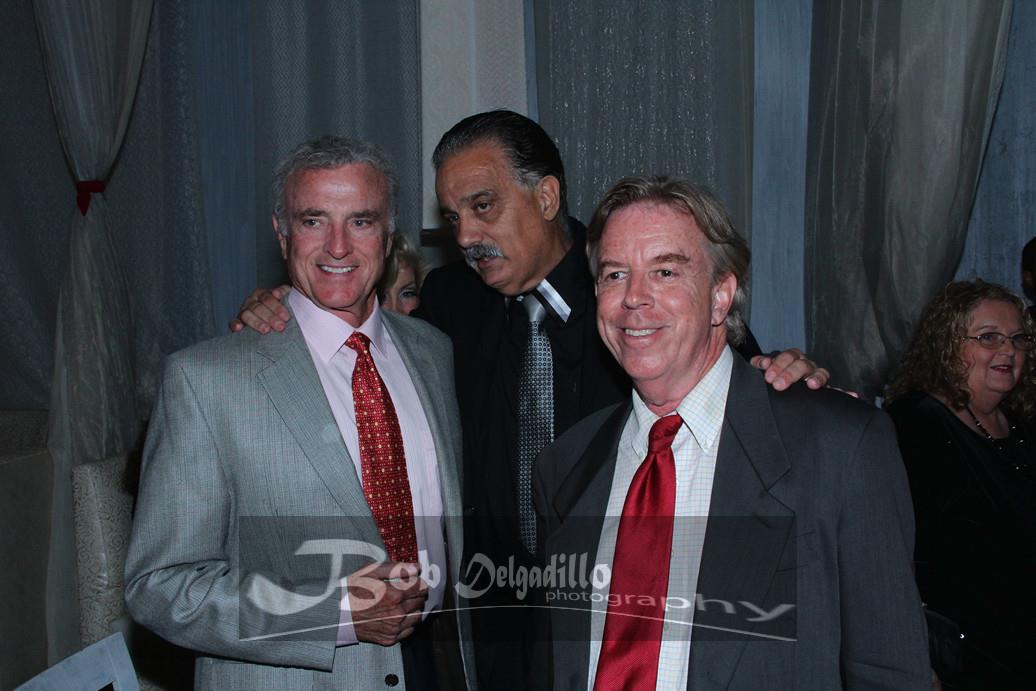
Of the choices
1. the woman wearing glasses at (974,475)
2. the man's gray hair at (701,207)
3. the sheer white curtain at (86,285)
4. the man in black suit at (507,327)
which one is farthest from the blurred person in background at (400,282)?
the woman wearing glasses at (974,475)

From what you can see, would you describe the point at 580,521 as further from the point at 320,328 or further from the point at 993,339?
the point at 993,339

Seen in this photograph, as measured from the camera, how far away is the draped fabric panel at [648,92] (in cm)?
361

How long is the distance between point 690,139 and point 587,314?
160 centimetres

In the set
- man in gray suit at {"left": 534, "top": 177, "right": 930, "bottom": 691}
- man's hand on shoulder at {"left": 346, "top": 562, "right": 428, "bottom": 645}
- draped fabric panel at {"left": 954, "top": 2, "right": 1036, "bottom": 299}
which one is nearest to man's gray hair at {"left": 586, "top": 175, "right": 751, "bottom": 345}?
man in gray suit at {"left": 534, "top": 177, "right": 930, "bottom": 691}

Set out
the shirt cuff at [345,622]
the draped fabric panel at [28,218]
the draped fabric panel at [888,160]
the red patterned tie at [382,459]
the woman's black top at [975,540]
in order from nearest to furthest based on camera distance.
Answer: the shirt cuff at [345,622] → the red patterned tie at [382,459] → the woman's black top at [975,540] → the draped fabric panel at [888,160] → the draped fabric panel at [28,218]

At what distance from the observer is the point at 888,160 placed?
3.31m

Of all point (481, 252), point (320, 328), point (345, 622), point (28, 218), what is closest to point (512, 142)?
point (481, 252)

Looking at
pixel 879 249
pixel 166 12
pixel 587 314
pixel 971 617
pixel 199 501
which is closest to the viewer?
pixel 199 501

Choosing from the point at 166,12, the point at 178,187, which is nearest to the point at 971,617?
the point at 178,187

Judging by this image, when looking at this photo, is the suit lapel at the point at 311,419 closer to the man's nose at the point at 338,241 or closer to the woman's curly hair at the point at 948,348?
the man's nose at the point at 338,241

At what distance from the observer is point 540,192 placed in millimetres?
2379

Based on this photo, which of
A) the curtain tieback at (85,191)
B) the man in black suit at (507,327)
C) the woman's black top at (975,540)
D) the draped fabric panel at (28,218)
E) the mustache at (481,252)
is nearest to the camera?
the man in black suit at (507,327)

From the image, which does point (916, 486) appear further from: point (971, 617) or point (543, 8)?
point (543, 8)

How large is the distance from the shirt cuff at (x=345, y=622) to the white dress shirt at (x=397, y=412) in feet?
0.62
